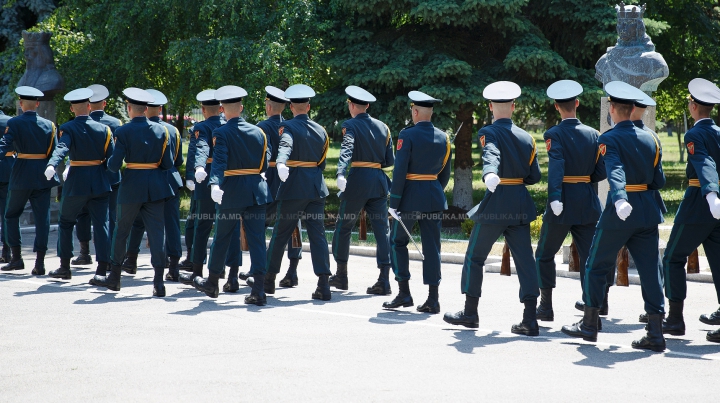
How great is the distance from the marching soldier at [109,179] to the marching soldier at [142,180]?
109 cm

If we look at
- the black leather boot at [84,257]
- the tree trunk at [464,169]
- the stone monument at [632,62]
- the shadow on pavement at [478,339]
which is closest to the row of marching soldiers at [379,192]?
the shadow on pavement at [478,339]

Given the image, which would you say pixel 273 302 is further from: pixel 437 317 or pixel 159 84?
pixel 159 84

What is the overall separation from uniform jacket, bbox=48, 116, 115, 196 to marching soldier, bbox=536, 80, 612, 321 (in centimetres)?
498

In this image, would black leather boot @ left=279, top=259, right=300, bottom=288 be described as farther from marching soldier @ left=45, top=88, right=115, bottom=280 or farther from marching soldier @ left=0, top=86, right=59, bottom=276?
marching soldier @ left=0, top=86, right=59, bottom=276

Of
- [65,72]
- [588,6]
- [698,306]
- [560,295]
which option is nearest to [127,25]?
[65,72]

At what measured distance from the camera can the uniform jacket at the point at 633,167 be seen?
6.99 m

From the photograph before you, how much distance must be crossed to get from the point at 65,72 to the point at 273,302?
13210 millimetres

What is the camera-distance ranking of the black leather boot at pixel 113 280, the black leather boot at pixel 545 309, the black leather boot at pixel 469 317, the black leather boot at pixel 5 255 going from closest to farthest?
1. the black leather boot at pixel 469 317
2. the black leather boot at pixel 545 309
3. the black leather boot at pixel 113 280
4. the black leather boot at pixel 5 255

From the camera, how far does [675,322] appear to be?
7.59m

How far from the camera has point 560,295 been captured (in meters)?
9.73

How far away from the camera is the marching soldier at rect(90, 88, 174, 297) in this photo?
9.32 meters

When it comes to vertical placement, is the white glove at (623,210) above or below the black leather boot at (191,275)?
above

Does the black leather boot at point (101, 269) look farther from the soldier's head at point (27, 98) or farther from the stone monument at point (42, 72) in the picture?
the stone monument at point (42, 72)

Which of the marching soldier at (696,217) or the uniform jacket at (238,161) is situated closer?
the marching soldier at (696,217)
